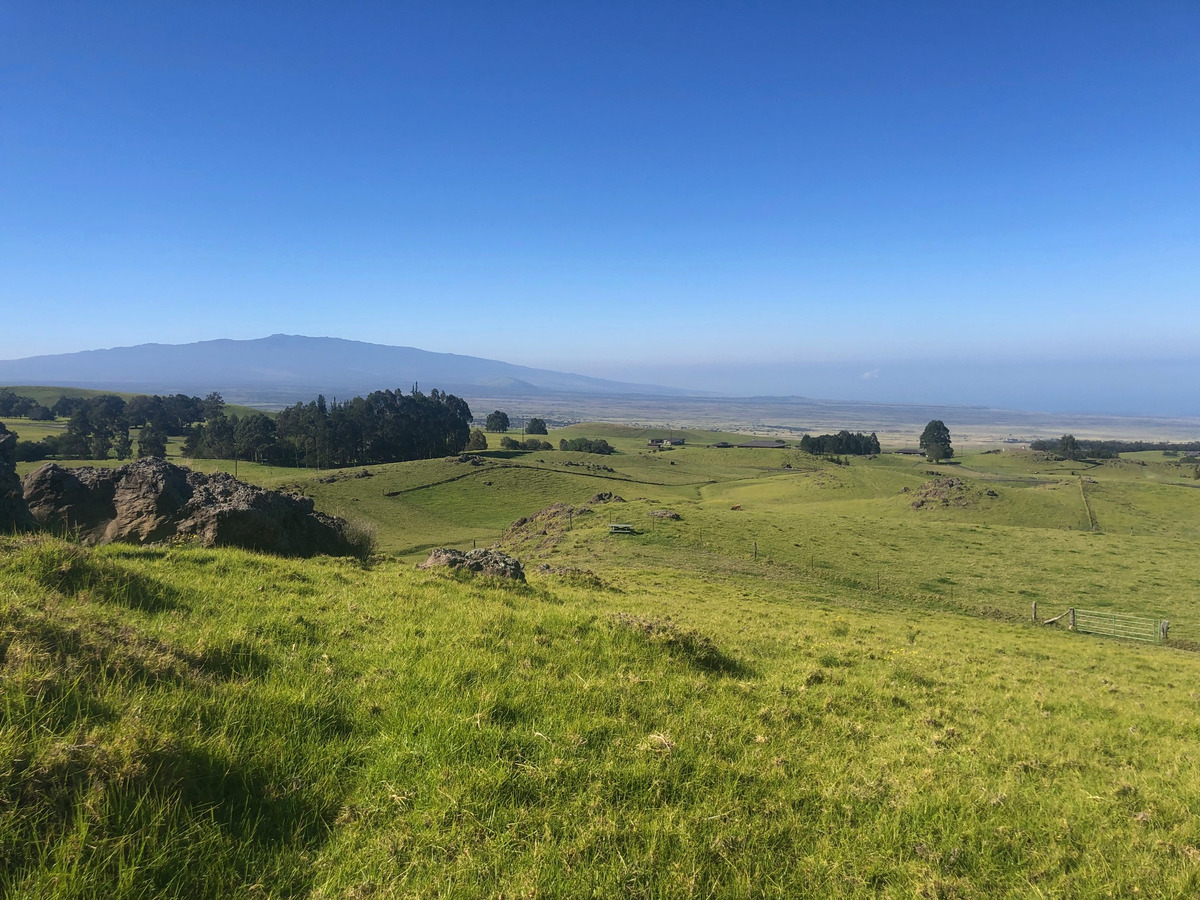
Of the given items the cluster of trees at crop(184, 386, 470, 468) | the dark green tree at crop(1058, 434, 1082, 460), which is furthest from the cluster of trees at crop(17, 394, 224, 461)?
the dark green tree at crop(1058, 434, 1082, 460)

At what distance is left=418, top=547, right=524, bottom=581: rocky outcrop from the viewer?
17073 mm

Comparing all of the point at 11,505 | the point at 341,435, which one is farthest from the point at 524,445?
the point at 11,505

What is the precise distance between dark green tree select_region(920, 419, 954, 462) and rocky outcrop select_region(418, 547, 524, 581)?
139 meters

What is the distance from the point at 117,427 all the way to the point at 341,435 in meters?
61.0

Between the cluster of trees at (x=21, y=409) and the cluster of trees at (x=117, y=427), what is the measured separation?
3335 millimetres

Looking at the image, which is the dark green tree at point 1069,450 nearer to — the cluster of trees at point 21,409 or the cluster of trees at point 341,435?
the cluster of trees at point 341,435

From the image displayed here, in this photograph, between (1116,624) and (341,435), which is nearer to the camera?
(1116,624)

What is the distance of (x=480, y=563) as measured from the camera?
702 inches

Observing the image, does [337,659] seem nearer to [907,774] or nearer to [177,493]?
[907,774]

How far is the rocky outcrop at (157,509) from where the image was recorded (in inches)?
666

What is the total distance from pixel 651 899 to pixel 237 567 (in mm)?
11031

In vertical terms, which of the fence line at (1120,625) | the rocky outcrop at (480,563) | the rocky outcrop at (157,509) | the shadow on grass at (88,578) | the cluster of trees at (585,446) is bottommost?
the fence line at (1120,625)

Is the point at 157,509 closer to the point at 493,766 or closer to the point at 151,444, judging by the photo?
the point at 493,766

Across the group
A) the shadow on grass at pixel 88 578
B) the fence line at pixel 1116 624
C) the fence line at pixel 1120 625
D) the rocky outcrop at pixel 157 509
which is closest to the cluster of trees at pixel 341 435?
the rocky outcrop at pixel 157 509
